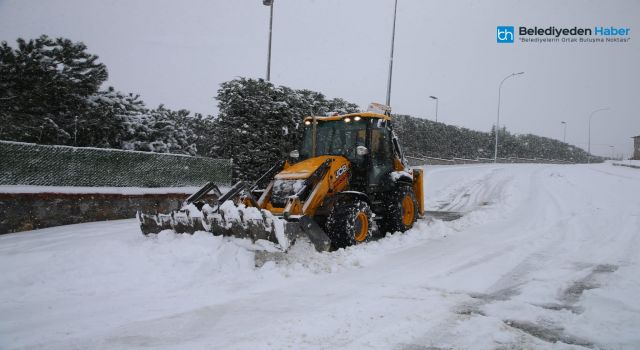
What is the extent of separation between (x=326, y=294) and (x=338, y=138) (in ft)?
13.0

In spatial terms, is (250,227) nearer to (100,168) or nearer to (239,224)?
(239,224)

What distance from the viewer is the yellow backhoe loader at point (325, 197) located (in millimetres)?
5660

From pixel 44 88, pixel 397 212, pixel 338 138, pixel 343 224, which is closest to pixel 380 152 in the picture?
pixel 338 138

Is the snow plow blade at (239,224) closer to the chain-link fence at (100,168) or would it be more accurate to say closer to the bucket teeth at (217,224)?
the bucket teeth at (217,224)

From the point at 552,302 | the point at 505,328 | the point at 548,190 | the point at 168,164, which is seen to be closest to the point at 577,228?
the point at 552,302

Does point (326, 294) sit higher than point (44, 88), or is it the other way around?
point (44, 88)

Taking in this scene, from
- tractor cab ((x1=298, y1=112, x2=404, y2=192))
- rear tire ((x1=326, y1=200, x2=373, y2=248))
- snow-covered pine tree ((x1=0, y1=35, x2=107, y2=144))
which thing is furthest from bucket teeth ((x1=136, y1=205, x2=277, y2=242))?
snow-covered pine tree ((x1=0, y1=35, x2=107, y2=144))

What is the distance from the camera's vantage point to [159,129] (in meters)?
15.0

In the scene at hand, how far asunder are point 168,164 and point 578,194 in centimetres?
1375

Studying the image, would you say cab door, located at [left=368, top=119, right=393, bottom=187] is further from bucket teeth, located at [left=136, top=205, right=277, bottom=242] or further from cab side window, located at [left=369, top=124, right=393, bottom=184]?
bucket teeth, located at [left=136, top=205, right=277, bottom=242]

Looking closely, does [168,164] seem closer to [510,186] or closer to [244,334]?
[244,334]

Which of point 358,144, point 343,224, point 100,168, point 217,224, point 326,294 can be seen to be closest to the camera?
point 326,294

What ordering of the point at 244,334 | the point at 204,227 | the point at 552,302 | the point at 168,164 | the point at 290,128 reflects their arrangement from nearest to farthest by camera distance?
the point at 244,334
the point at 552,302
the point at 204,227
the point at 168,164
the point at 290,128

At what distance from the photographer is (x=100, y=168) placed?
9.98 metres
